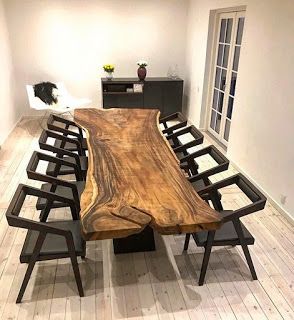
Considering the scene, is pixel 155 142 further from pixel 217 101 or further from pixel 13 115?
pixel 13 115

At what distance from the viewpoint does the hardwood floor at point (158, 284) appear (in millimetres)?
1992

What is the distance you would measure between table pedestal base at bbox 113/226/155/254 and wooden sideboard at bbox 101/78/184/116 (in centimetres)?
376

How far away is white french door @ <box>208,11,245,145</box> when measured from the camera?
430cm

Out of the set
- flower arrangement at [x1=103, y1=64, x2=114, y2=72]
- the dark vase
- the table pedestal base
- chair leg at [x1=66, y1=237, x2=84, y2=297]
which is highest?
flower arrangement at [x1=103, y1=64, x2=114, y2=72]

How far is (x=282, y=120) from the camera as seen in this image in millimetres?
3014

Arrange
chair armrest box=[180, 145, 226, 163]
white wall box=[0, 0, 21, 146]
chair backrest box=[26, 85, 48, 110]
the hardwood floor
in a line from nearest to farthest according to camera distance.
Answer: the hardwood floor, chair armrest box=[180, 145, 226, 163], white wall box=[0, 0, 21, 146], chair backrest box=[26, 85, 48, 110]

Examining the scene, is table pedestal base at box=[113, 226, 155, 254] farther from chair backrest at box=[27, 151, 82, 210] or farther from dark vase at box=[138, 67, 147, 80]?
dark vase at box=[138, 67, 147, 80]

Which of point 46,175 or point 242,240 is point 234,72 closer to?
point 242,240

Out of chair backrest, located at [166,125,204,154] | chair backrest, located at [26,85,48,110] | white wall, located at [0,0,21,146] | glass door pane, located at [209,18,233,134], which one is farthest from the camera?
chair backrest, located at [26,85,48,110]

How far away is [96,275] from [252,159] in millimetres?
2309

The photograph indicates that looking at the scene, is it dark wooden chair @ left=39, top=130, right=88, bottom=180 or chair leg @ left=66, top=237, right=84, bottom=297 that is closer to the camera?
chair leg @ left=66, top=237, right=84, bottom=297

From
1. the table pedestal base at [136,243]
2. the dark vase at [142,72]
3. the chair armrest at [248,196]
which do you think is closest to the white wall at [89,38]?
the dark vase at [142,72]

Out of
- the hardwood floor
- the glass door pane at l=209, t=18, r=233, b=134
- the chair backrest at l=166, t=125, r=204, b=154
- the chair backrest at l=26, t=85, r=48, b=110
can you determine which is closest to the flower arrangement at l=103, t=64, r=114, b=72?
the chair backrest at l=26, t=85, r=48, b=110

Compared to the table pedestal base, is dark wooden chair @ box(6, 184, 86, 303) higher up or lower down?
higher up
